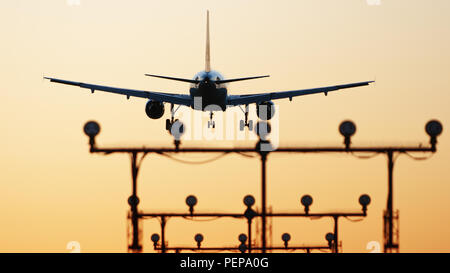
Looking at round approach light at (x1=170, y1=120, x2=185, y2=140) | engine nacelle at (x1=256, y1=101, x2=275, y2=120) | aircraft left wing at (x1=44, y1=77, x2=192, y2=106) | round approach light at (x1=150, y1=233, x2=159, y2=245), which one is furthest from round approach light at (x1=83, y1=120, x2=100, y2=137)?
round approach light at (x1=150, y1=233, x2=159, y2=245)

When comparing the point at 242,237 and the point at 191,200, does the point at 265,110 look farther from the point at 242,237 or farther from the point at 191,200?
the point at 242,237

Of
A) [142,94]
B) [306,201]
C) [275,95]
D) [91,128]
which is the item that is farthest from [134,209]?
[306,201]

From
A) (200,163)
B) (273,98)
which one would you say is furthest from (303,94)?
(200,163)

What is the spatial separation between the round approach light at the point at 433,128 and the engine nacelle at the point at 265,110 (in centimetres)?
1269

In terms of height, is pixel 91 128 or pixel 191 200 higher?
pixel 91 128

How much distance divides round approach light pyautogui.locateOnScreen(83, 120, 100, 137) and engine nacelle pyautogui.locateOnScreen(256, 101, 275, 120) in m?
13.1

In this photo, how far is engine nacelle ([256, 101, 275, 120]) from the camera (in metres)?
96.6

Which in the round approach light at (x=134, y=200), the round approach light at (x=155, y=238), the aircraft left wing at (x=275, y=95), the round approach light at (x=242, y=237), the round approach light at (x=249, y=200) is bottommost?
the round approach light at (x=155, y=238)

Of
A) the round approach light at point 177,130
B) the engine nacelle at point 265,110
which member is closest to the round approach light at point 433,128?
the engine nacelle at point 265,110

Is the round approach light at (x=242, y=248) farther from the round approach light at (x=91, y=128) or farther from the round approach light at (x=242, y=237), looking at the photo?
the round approach light at (x=91, y=128)

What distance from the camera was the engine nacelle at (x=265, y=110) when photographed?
96562 millimetres

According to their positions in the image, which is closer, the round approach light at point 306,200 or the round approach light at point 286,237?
the round approach light at point 306,200

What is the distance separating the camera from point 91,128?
98875 millimetres

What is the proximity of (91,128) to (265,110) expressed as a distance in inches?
562
